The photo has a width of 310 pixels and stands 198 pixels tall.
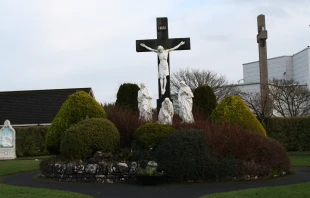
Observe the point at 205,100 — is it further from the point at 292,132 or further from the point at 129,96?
the point at 292,132

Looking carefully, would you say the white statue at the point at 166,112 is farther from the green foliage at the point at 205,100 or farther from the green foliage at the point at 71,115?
the green foliage at the point at 205,100

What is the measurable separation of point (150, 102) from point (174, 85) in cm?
3071

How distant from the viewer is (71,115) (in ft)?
57.3

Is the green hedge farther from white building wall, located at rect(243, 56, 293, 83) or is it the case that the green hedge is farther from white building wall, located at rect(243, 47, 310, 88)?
white building wall, located at rect(243, 56, 293, 83)

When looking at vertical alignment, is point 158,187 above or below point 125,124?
below

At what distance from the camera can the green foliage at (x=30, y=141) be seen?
33969mm

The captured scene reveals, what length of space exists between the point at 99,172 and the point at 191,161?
3077mm

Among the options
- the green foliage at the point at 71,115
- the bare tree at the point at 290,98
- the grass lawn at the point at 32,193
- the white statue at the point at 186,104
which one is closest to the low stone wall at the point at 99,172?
the grass lawn at the point at 32,193

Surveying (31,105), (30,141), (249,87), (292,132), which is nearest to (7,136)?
(30,141)

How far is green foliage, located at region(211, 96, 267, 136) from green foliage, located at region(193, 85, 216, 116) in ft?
7.31

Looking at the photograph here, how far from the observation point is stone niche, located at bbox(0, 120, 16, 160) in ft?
103

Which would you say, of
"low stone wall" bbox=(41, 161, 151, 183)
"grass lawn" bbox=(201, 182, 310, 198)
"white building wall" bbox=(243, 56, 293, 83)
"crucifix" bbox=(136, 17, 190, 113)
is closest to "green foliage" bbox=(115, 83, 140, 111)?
"crucifix" bbox=(136, 17, 190, 113)

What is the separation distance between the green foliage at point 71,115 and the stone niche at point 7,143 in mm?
15387

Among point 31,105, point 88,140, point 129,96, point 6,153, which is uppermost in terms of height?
point 31,105
